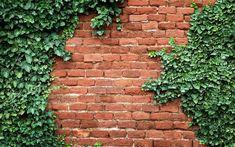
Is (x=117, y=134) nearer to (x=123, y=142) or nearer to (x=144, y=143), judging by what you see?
(x=123, y=142)

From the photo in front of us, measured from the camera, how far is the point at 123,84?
3.58 m

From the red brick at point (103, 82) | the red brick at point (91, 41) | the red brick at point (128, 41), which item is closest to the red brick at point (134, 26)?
the red brick at point (128, 41)

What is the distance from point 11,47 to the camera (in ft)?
11.7

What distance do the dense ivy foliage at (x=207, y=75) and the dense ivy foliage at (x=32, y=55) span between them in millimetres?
797

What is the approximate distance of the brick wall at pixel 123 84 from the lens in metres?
3.53

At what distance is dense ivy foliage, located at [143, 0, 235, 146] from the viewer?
3.40 meters

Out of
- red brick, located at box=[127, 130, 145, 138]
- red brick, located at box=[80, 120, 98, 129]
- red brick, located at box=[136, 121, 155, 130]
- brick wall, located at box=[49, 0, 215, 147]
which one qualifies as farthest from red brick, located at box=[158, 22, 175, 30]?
red brick, located at box=[80, 120, 98, 129]

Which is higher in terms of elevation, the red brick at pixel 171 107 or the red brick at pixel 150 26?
the red brick at pixel 150 26

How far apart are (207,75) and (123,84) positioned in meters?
0.84

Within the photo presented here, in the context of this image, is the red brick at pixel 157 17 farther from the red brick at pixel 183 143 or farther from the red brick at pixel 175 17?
the red brick at pixel 183 143

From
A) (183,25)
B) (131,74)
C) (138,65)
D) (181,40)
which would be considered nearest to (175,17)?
(183,25)

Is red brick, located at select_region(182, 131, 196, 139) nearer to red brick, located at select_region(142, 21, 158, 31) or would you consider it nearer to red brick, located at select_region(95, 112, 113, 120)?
red brick, located at select_region(95, 112, 113, 120)

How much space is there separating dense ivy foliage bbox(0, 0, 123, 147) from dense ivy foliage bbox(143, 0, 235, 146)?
0.80 m

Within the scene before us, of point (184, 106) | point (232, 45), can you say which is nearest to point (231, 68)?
point (232, 45)
